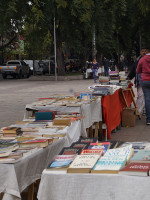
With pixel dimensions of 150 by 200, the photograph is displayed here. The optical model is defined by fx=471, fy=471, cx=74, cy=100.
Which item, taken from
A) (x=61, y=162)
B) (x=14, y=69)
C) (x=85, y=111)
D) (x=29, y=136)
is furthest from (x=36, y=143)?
(x=14, y=69)

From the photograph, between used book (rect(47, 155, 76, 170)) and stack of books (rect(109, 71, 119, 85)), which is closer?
used book (rect(47, 155, 76, 170))

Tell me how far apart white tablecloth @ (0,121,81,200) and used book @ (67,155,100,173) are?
0.57 meters

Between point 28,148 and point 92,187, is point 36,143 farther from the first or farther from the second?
point 92,187

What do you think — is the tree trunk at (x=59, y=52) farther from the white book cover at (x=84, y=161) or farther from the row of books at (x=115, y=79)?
the white book cover at (x=84, y=161)

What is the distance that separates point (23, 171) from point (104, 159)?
2.70ft

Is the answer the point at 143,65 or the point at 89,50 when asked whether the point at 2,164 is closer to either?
the point at 143,65

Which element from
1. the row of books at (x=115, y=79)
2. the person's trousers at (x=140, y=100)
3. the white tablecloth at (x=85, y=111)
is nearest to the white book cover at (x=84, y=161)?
the white tablecloth at (x=85, y=111)

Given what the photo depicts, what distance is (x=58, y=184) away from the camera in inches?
143

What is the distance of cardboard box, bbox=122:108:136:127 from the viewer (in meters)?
11.0

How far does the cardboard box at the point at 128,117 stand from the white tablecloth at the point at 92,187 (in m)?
7.41

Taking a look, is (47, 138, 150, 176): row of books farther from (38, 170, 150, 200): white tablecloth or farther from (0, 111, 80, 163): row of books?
(0, 111, 80, 163): row of books

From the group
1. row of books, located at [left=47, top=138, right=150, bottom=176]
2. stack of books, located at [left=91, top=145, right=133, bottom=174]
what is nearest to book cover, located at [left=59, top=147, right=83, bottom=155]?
row of books, located at [left=47, top=138, right=150, bottom=176]

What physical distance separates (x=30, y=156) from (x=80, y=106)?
318cm

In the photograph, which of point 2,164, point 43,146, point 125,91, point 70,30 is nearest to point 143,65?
point 125,91
